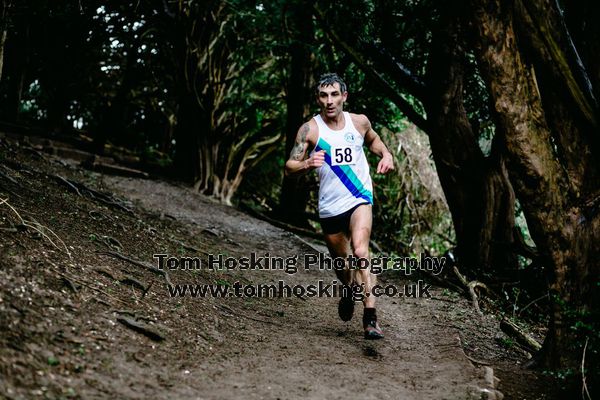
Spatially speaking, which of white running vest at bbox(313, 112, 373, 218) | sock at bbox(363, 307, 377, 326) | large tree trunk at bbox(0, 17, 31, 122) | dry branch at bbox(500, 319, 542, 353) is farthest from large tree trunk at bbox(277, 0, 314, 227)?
sock at bbox(363, 307, 377, 326)

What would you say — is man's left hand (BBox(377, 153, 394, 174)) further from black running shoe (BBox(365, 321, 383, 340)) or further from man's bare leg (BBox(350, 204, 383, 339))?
black running shoe (BBox(365, 321, 383, 340))

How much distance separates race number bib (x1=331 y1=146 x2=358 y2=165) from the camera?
16.4ft

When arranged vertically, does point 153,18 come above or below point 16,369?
above

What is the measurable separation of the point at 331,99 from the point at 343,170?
65 centimetres

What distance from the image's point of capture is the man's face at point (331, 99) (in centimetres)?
509

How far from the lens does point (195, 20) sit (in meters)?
14.1

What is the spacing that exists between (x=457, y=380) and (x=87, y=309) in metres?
2.45

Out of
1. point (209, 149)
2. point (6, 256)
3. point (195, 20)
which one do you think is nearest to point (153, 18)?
point (195, 20)

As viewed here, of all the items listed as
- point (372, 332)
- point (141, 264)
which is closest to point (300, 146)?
point (372, 332)

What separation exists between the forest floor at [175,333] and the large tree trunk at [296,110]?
5.08 m

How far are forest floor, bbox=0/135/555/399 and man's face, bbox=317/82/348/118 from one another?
197cm

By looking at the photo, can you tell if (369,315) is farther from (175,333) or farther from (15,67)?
(15,67)

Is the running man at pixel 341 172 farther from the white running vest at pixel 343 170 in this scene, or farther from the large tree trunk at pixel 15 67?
the large tree trunk at pixel 15 67

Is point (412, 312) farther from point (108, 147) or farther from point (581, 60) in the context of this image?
point (108, 147)
